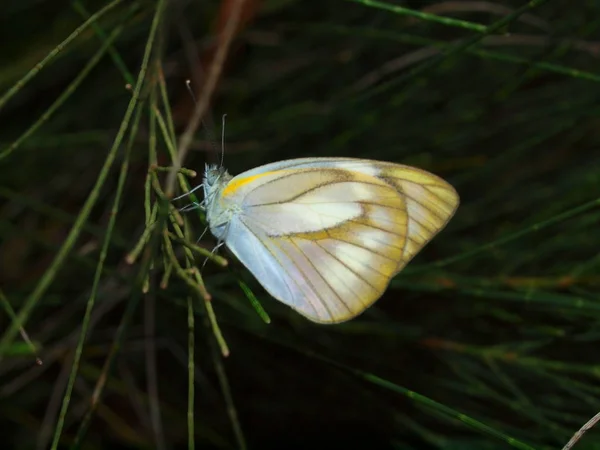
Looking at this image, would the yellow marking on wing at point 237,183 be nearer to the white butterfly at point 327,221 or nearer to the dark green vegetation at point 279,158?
the white butterfly at point 327,221

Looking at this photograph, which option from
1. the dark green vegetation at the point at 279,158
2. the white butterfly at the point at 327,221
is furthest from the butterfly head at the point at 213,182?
the dark green vegetation at the point at 279,158

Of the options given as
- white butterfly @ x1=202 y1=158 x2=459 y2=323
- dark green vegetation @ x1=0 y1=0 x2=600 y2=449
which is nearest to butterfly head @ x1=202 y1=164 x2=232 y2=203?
white butterfly @ x1=202 y1=158 x2=459 y2=323

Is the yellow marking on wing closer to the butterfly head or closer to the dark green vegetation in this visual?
the butterfly head

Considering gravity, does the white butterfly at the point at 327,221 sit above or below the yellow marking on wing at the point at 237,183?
below

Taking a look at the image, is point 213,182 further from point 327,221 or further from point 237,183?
point 327,221

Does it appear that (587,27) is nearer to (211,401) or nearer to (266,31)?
(266,31)

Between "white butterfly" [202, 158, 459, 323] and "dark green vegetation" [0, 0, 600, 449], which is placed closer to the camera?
"white butterfly" [202, 158, 459, 323]
